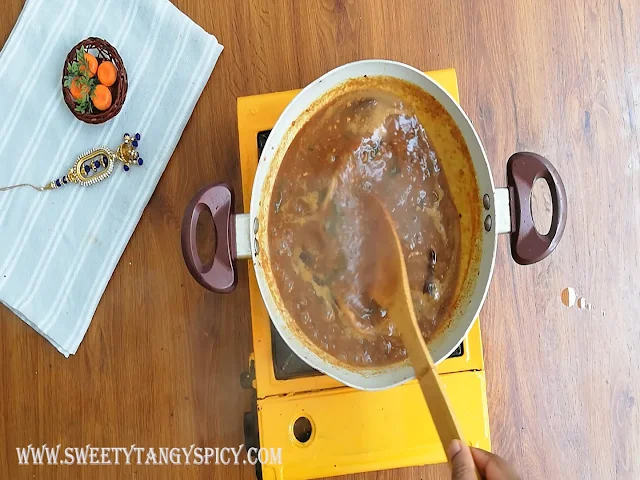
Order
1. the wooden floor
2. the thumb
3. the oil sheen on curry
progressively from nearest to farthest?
the thumb
the oil sheen on curry
the wooden floor

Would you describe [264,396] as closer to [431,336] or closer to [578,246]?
[431,336]

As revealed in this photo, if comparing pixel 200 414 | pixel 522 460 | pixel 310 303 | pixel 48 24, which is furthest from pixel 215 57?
pixel 522 460

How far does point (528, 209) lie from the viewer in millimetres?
516

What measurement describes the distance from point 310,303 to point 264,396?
11cm

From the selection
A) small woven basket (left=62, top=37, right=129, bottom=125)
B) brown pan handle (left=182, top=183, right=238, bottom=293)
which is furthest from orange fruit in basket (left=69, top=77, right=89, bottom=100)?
brown pan handle (left=182, top=183, right=238, bottom=293)

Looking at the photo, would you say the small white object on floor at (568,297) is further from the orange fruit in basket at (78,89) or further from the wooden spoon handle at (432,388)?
the orange fruit in basket at (78,89)

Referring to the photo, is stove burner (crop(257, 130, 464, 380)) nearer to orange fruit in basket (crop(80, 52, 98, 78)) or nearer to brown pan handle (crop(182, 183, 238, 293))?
brown pan handle (crop(182, 183, 238, 293))

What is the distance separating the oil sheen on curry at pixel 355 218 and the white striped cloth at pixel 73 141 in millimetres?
221

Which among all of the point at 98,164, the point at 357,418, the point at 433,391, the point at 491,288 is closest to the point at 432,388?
the point at 433,391

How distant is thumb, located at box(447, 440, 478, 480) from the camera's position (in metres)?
0.44

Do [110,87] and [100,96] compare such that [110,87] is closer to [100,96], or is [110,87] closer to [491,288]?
[100,96]

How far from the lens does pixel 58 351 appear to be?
2.31 feet

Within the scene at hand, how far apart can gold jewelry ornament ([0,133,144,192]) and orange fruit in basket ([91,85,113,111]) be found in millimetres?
46

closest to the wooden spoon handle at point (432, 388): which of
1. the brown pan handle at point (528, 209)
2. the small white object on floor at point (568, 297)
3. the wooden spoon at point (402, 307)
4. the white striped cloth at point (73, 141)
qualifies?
the wooden spoon at point (402, 307)
